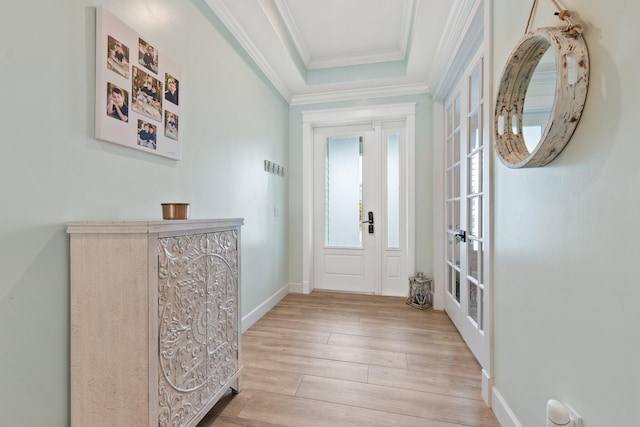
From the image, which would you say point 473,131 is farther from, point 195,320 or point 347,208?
point 195,320

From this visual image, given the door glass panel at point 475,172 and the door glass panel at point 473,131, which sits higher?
the door glass panel at point 473,131

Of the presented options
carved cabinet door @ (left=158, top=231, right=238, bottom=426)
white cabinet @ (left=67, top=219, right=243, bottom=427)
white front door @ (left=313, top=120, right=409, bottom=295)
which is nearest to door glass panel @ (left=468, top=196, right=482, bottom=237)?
white front door @ (left=313, top=120, right=409, bottom=295)

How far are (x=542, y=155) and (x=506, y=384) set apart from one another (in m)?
1.10

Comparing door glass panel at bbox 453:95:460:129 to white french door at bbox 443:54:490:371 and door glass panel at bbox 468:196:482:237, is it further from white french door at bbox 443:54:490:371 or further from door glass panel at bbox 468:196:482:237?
door glass panel at bbox 468:196:482:237

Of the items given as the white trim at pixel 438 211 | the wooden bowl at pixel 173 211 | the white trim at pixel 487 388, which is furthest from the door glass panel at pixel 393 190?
the wooden bowl at pixel 173 211

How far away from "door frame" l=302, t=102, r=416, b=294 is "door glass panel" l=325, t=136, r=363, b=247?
221mm

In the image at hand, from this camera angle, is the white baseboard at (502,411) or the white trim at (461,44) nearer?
the white baseboard at (502,411)

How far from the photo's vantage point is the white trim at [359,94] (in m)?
3.28

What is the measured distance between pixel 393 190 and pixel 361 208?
456 millimetres

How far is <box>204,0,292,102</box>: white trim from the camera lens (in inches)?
79.2

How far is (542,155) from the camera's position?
0.99 metres

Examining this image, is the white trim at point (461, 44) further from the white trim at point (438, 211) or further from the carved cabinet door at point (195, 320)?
the carved cabinet door at point (195, 320)

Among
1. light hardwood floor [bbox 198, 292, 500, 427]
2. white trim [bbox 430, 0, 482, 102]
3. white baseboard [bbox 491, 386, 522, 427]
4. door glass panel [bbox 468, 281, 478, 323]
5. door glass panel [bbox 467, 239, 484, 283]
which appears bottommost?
light hardwood floor [bbox 198, 292, 500, 427]

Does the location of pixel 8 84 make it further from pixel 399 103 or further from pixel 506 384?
pixel 399 103
